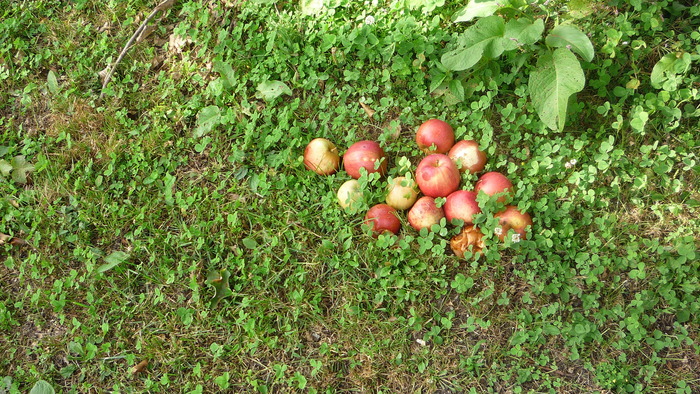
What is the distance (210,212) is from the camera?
2.90 meters

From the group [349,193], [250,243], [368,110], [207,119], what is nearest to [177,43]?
[207,119]

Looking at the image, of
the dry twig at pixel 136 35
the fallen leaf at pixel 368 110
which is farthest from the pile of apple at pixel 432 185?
the dry twig at pixel 136 35

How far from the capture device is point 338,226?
8.92ft

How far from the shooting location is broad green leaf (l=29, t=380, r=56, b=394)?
2.61 meters

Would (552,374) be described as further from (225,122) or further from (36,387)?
(36,387)

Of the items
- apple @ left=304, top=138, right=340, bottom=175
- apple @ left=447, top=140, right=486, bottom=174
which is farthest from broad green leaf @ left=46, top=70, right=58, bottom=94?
apple @ left=447, top=140, right=486, bottom=174

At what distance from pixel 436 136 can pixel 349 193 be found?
517 mm

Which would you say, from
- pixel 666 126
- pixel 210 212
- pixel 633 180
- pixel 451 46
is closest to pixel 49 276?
pixel 210 212

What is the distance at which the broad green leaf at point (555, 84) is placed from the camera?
2.56m

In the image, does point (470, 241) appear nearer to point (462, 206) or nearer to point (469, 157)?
point (462, 206)

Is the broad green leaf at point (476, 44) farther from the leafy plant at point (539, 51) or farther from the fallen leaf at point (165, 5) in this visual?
the fallen leaf at point (165, 5)

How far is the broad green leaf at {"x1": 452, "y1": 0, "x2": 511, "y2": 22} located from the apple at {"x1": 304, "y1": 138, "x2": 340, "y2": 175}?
92 cm

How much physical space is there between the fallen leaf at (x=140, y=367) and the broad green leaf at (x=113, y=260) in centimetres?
53

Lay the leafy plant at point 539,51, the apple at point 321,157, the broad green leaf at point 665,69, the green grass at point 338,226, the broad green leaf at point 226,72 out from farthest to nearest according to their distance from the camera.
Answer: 1. the broad green leaf at point 226,72
2. the apple at point 321,157
3. the broad green leaf at point 665,69
4. the leafy plant at point 539,51
5. the green grass at point 338,226
